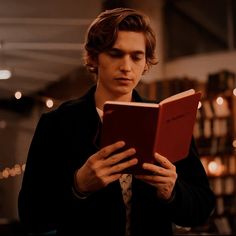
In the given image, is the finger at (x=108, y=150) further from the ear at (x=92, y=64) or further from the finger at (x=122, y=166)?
the ear at (x=92, y=64)

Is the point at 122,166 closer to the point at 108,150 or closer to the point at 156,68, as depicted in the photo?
the point at 108,150

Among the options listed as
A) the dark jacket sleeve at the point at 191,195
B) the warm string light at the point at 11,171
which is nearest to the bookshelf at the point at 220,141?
the warm string light at the point at 11,171

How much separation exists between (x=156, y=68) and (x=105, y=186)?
867 cm

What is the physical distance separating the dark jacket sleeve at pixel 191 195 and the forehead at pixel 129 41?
37 cm

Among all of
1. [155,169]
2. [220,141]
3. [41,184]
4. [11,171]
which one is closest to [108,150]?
[155,169]

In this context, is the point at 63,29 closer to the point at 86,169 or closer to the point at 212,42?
the point at 212,42

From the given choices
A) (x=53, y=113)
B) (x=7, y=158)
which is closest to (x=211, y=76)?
(x=7, y=158)

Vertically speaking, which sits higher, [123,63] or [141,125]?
[123,63]

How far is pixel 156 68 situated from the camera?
1006 cm

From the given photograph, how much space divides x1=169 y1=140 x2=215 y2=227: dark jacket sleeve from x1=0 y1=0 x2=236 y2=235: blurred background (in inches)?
54.2

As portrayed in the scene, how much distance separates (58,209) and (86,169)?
0.62ft

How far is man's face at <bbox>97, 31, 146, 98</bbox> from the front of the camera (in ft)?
5.06

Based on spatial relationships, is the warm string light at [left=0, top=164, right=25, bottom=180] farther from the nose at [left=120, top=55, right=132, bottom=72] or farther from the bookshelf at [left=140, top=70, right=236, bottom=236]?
the bookshelf at [left=140, top=70, right=236, bottom=236]

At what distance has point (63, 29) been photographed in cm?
657
